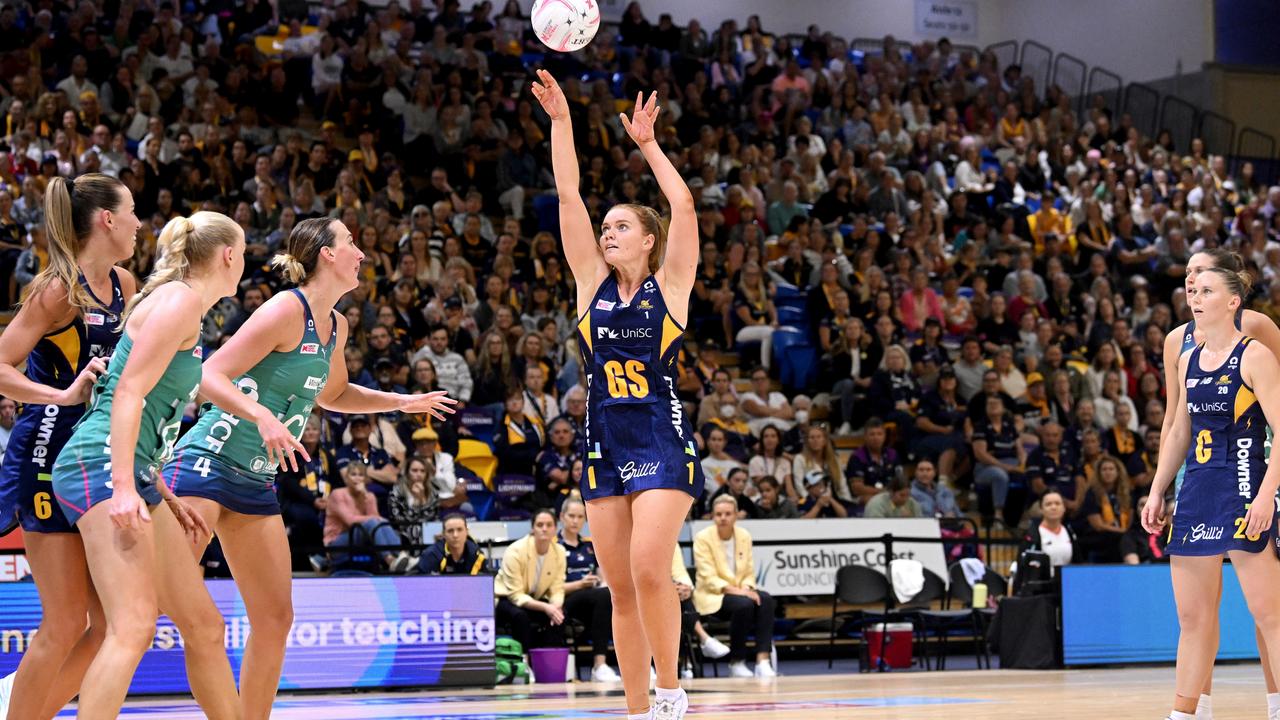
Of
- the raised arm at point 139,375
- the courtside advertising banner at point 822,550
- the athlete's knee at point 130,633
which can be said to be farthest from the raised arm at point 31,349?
the courtside advertising banner at point 822,550

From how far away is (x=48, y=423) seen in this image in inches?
187

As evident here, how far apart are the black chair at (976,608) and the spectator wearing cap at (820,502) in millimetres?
1220

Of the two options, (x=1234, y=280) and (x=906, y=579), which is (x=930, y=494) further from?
(x=1234, y=280)

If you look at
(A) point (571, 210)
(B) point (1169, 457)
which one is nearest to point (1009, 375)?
(B) point (1169, 457)

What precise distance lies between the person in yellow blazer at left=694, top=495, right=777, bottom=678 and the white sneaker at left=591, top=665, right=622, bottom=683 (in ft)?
3.59

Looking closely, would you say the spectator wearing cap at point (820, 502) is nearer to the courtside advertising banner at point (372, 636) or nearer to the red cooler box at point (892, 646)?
the red cooler box at point (892, 646)

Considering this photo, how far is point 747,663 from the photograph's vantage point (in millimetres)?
12492

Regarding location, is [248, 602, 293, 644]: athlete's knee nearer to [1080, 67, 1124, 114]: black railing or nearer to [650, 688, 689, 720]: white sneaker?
[650, 688, 689, 720]: white sneaker

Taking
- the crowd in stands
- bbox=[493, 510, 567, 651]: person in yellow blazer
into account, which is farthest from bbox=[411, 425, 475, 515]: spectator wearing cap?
bbox=[493, 510, 567, 651]: person in yellow blazer

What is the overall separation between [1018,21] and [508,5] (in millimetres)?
10976

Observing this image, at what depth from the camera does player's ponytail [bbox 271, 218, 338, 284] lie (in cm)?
538

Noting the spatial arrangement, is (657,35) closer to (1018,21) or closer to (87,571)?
(1018,21)

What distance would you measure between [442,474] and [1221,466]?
7.93 m

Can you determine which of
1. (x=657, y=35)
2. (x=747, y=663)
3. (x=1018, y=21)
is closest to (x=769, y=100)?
(x=657, y=35)
